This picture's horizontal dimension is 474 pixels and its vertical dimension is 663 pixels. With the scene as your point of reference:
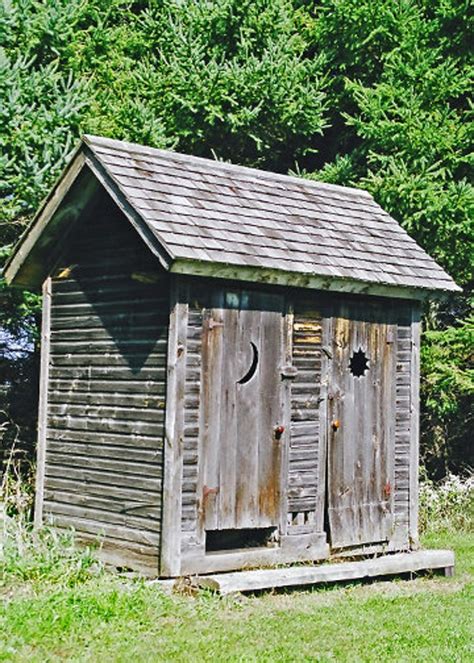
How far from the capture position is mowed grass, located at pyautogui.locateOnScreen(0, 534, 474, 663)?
24.1 ft

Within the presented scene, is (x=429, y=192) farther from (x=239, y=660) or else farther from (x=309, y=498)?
(x=239, y=660)

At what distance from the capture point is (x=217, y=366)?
32.1ft

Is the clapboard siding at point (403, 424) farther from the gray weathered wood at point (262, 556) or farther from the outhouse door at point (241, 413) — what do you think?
the outhouse door at point (241, 413)

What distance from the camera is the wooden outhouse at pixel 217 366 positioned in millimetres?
9586

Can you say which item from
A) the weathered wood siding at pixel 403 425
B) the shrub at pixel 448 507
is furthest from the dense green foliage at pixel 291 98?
the weathered wood siding at pixel 403 425

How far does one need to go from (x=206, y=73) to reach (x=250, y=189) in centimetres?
662

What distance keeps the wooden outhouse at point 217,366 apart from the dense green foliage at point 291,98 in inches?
118

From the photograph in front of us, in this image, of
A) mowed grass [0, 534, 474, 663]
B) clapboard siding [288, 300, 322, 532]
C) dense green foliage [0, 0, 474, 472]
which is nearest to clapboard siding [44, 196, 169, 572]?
mowed grass [0, 534, 474, 663]

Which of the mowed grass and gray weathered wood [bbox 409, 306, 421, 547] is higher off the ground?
gray weathered wood [bbox 409, 306, 421, 547]

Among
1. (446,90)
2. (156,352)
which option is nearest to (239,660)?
(156,352)

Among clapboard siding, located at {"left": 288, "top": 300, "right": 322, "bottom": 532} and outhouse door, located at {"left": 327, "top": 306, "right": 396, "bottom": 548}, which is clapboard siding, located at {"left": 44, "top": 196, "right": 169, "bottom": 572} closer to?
clapboard siding, located at {"left": 288, "top": 300, "right": 322, "bottom": 532}

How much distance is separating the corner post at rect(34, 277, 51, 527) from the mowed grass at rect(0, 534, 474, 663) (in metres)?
2.54

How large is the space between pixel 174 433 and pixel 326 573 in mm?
2187

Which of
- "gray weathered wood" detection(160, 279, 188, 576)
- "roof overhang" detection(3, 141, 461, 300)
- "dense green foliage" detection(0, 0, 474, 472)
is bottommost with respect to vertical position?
"gray weathered wood" detection(160, 279, 188, 576)
